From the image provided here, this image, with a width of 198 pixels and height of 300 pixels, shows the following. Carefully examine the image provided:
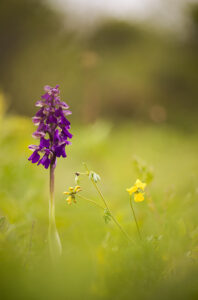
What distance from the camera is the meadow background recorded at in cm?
44

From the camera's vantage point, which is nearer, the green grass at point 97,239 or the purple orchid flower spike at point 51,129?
the green grass at point 97,239

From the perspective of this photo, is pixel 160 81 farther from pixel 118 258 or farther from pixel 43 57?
pixel 118 258

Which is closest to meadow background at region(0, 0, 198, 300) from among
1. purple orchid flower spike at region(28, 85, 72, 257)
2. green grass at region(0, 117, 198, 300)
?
green grass at region(0, 117, 198, 300)

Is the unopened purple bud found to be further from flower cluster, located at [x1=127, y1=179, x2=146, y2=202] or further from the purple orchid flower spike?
flower cluster, located at [x1=127, y1=179, x2=146, y2=202]

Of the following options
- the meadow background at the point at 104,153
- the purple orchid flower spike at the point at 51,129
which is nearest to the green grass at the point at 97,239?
the meadow background at the point at 104,153

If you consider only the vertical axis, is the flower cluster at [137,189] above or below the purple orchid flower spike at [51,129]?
below

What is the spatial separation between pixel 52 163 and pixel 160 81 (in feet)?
8.70

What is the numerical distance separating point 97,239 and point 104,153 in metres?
0.98

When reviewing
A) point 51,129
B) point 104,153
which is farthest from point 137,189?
point 104,153

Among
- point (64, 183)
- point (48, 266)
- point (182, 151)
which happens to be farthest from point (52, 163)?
point (182, 151)

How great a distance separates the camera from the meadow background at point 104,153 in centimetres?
44

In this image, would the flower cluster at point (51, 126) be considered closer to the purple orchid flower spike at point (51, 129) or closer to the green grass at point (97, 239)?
the purple orchid flower spike at point (51, 129)

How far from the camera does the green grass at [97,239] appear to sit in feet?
1.32

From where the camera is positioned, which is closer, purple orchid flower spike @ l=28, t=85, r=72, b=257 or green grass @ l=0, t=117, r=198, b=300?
green grass @ l=0, t=117, r=198, b=300
